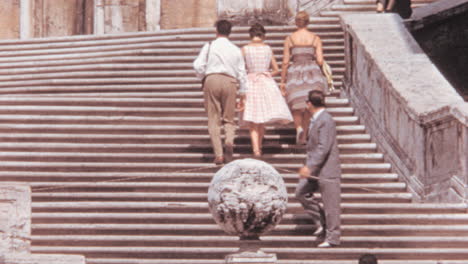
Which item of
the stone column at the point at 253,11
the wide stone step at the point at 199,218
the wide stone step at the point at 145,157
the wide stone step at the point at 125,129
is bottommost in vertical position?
the wide stone step at the point at 199,218

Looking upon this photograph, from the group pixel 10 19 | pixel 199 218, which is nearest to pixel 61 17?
pixel 10 19

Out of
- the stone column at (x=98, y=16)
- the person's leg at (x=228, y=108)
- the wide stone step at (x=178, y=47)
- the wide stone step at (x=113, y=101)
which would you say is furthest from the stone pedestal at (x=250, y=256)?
the stone column at (x=98, y=16)

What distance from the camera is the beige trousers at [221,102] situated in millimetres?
15578

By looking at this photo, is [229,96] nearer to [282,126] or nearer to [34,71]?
[282,126]

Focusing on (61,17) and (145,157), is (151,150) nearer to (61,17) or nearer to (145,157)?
(145,157)

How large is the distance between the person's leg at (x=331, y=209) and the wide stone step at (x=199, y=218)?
627 millimetres

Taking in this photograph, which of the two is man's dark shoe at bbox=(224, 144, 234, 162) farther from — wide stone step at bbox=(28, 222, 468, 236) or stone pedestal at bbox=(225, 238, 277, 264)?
stone pedestal at bbox=(225, 238, 277, 264)

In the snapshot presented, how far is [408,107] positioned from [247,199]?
4.26m

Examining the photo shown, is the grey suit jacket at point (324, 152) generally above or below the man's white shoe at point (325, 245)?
above

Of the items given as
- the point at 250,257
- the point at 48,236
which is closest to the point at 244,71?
the point at 48,236

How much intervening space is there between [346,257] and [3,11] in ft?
51.4

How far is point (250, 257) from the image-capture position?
37.6ft

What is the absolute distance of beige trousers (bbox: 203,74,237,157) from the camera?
15578 mm

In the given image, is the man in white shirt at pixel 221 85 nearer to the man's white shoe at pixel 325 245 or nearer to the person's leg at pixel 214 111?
the person's leg at pixel 214 111
